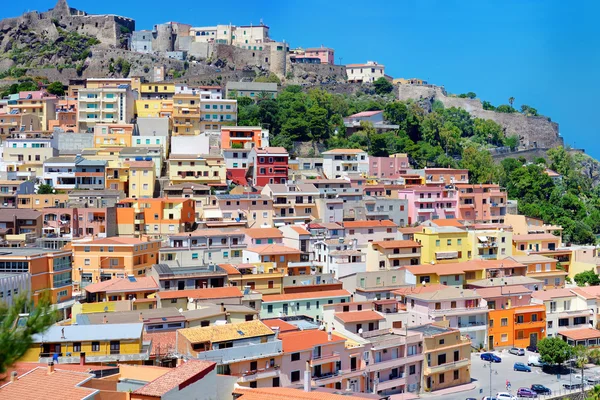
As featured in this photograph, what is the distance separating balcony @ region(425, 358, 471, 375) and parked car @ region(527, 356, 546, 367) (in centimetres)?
333

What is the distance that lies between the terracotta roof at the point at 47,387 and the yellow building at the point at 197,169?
27.0 metres

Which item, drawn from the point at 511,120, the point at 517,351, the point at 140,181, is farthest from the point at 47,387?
the point at 511,120

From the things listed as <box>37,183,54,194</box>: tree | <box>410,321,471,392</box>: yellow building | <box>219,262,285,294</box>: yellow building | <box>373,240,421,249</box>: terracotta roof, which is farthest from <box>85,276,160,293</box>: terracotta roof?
<box>37,183,54,194</box>: tree

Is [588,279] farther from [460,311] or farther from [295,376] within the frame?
[295,376]

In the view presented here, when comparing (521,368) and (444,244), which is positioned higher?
(444,244)

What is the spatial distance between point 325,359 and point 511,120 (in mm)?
53350

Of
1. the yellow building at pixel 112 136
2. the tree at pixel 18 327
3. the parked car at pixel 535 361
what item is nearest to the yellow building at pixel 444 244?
the parked car at pixel 535 361

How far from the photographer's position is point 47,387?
13805mm

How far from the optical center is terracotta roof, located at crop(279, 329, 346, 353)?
71.5 feet

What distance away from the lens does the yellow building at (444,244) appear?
34.0 m

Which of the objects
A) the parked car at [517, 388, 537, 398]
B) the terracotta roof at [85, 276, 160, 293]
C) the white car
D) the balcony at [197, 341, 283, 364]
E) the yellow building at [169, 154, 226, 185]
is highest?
the yellow building at [169, 154, 226, 185]

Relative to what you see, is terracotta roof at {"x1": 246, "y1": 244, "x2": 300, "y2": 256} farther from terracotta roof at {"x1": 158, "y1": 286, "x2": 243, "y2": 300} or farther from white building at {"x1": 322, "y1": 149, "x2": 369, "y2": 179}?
white building at {"x1": 322, "y1": 149, "x2": 369, "y2": 179}

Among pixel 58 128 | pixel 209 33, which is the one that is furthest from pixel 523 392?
pixel 209 33

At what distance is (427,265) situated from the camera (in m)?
32.6
